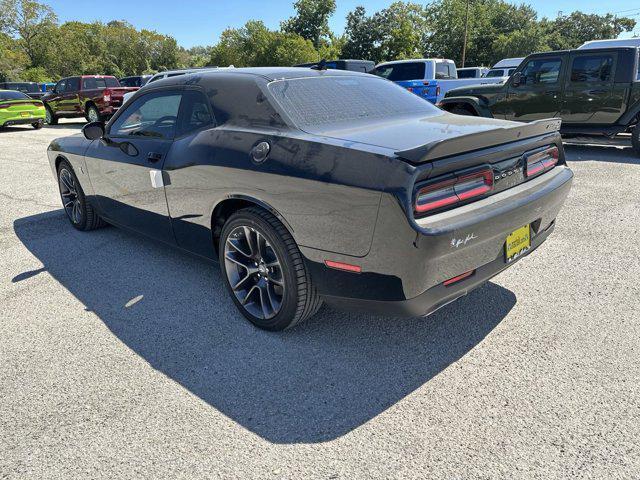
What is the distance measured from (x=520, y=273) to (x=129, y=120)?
137 inches

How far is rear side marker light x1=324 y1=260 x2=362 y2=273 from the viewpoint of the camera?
2344 mm

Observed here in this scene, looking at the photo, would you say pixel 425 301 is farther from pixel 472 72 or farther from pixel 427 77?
pixel 472 72

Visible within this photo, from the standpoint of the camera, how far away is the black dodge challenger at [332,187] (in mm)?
2215

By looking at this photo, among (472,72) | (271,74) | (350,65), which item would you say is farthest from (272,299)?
(472,72)

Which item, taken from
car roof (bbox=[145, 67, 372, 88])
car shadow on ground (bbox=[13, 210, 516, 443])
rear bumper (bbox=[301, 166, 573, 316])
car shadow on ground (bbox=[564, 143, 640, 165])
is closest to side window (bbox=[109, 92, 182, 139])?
car roof (bbox=[145, 67, 372, 88])

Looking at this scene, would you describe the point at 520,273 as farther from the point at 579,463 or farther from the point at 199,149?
the point at 199,149

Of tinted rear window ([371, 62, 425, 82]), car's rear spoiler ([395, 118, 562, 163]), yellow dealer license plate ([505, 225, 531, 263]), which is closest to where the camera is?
car's rear spoiler ([395, 118, 562, 163])

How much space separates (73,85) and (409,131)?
1790 centimetres

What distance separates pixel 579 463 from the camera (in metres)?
1.88

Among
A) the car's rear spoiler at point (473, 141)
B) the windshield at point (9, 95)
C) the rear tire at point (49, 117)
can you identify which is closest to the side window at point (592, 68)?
the car's rear spoiler at point (473, 141)

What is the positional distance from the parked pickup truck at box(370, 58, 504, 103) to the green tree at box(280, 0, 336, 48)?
4361 centimetres

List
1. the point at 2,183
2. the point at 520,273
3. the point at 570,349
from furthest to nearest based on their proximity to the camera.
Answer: the point at 2,183, the point at 520,273, the point at 570,349

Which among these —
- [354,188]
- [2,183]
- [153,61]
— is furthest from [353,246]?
[153,61]

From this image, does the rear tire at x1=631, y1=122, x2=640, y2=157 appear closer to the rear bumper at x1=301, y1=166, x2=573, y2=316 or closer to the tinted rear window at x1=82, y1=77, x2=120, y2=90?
the rear bumper at x1=301, y1=166, x2=573, y2=316
